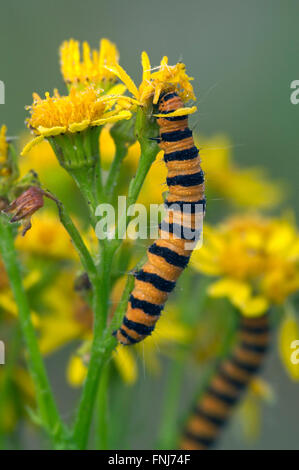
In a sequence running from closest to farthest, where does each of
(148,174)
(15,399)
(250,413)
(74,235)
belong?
(74,235)
(15,399)
(250,413)
(148,174)

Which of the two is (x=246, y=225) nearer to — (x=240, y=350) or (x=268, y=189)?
(x=240, y=350)

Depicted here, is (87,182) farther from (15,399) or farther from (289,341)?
(289,341)

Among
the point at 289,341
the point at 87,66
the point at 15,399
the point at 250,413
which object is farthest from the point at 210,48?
the point at 15,399

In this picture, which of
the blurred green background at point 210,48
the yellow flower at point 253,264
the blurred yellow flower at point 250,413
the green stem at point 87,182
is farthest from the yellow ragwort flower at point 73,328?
the blurred green background at point 210,48

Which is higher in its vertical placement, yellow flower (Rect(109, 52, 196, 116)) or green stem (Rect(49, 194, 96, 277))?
yellow flower (Rect(109, 52, 196, 116))

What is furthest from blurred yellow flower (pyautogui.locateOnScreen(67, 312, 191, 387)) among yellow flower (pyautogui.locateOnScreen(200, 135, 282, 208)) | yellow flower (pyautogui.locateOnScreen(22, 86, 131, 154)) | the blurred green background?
the blurred green background

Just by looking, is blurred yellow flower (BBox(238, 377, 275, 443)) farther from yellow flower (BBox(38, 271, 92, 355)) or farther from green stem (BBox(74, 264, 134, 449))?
green stem (BBox(74, 264, 134, 449))
